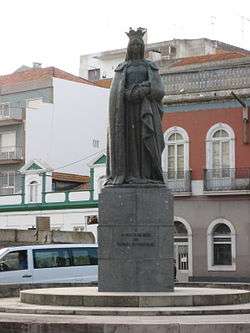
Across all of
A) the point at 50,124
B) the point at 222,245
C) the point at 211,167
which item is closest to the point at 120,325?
the point at 222,245

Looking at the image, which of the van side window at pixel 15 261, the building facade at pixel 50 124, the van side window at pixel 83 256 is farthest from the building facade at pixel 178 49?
the van side window at pixel 15 261

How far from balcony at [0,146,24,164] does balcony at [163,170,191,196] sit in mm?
13401

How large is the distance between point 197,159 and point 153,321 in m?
29.3

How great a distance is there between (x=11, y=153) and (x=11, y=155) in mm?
228

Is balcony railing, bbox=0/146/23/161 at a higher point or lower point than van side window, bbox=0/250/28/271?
higher

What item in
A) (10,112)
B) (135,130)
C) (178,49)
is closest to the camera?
(135,130)

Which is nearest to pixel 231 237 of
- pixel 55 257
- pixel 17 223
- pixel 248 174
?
pixel 248 174

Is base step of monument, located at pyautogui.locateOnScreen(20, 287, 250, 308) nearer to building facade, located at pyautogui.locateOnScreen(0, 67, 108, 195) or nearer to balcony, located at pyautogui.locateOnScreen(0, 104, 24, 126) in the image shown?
building facade, located at pyautogui.locateOnScreen(0, 67, 108, 195)

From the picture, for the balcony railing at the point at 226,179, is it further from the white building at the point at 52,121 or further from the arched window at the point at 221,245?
the white building at the point at 52,121

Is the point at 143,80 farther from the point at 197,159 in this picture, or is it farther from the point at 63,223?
the point at 63,223

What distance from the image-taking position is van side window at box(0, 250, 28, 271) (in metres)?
21.3

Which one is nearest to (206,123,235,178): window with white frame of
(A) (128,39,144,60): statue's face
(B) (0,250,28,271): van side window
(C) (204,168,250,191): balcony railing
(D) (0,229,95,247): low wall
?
(C) (204,168,250,191): balcony railing

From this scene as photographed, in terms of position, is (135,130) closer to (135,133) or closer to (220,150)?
(135,133)

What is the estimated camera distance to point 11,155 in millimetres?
51125
